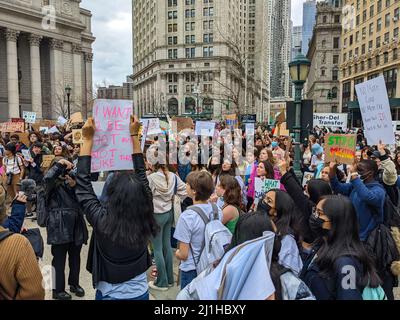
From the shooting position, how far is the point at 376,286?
227cm

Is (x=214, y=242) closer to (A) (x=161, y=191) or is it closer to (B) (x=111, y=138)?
(B) (x=111, y=138)

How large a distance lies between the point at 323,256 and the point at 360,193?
167 centimetres

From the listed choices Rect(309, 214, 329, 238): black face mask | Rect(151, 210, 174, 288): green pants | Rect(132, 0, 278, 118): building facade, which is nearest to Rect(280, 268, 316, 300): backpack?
Rect(309, 214, 329, 238): black face mask

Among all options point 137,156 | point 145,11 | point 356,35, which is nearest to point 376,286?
point 137,156

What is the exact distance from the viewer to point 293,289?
199 centimetres

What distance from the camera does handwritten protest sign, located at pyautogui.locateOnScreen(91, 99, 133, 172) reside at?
3311 mm

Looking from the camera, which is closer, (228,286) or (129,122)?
(228,286)

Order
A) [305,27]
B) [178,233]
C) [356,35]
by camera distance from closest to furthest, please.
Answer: [178,233] → [356,35] → [305,27]

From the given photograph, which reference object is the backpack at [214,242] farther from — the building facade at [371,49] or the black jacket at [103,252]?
the building facade at [371,49]

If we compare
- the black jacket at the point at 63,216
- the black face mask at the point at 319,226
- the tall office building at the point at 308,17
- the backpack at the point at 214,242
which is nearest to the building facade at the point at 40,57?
the black jacket at the point at 63,216

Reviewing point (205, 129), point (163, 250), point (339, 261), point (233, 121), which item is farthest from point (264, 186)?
point (233, 121)

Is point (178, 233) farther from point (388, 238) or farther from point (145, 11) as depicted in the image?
point (145, 11)

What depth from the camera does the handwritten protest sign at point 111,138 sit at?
331 cm

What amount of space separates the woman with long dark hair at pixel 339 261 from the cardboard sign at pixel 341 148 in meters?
2.74
